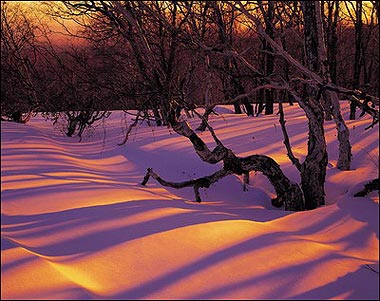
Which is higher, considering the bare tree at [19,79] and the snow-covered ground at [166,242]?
the bare tree at [19,79]

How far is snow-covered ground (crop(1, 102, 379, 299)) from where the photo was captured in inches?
88.7

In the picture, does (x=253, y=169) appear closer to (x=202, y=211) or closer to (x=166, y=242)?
(x=202, y=211)

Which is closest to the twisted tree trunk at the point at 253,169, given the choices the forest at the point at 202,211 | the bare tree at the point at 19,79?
the forest at the point at 202,211

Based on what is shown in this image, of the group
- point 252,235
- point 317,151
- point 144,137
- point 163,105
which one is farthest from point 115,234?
point 144,137

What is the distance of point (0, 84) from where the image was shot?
9328mm

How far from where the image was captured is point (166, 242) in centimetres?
280

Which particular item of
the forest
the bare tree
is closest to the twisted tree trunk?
the forest

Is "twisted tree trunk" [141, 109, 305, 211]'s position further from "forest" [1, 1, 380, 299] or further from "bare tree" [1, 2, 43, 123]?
"bare tree" [1, 2, 43, 123]

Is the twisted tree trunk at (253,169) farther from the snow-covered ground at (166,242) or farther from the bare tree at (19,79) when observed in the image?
the bare tree at (19,79)

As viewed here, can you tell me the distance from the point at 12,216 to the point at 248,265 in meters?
1.94

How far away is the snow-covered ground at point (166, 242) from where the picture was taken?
225cm

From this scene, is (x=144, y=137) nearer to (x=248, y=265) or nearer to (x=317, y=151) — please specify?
(x=317, y=151)

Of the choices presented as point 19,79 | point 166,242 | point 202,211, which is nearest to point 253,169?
point 202,211

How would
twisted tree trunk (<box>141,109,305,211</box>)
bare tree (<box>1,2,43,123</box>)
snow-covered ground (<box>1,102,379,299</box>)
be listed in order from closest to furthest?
snow-covered ground (<box>1,102,379,299</box>) → twisted tree trunk (<box>141,109,305,211</box>) → bare tree (<box>1,2,43,123</box>)
